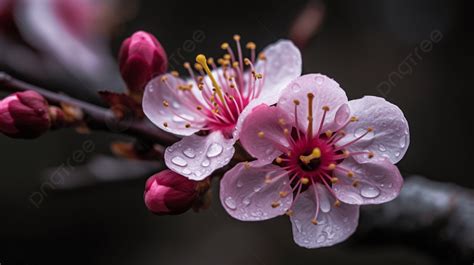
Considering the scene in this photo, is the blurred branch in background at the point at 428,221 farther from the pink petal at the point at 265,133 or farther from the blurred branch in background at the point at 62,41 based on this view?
the blurred branch in background at the point at 62,41

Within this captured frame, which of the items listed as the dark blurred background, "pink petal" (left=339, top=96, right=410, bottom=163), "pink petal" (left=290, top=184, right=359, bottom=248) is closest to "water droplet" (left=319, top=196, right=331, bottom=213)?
"pink petal" (left=290, top=184, right=359, bottom=248)

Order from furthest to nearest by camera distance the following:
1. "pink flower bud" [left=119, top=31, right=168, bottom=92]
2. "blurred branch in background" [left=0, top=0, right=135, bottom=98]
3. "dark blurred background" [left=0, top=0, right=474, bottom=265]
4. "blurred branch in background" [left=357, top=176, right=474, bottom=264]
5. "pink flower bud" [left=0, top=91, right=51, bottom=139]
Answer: "dark blurred background" [left=0, top=0, right=474, bottom=265] < "blurred branch in background" [left=0, top=0, right=135, bottom=98] < "blurred branch in background" [left=357, top=176, right=474, bottom=264] < "pink flower bud" [left=119, top=31, right=168, bottom=92] < "pink flower bud" [left=0, top=91, right=51, bottom=139]

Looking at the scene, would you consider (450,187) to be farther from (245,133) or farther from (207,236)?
(207,236)

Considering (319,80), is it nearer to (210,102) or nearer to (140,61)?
(210,102)

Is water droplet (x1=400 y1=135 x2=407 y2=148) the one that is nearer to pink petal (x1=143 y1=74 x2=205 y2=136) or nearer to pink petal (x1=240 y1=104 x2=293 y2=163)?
pink petal (x1=240 y1=104 x2=293 y2=163)

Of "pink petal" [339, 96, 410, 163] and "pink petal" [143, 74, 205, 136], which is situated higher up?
"pink petal" [339, 96, 410, 163]
